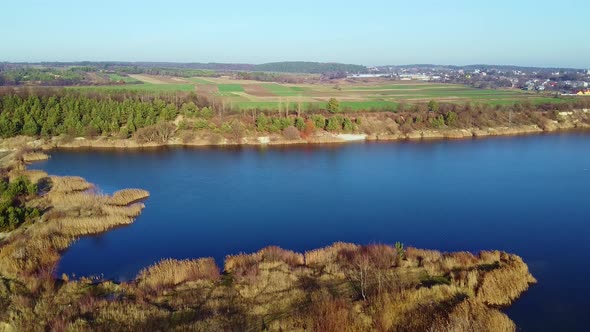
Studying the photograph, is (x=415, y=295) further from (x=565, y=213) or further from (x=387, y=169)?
(x=387, y=169)

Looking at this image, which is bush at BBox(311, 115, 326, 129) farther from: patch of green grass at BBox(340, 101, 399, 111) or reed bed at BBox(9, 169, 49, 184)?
reed bed at BBox(9, 169, 49, 184)

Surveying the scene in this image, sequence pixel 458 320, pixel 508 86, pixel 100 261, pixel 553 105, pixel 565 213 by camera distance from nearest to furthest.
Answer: pixel 458 320
pixel 100 261
pixel 565 213
pixel 553 105
pixel 508 86

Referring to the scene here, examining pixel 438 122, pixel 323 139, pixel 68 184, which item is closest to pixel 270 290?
pixel 68 184

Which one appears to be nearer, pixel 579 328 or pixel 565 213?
pixel 579 328

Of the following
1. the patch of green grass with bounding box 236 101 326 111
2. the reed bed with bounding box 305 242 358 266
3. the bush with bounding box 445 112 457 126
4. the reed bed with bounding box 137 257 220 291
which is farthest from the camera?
the patch of green grass with bounding box 236 101 326 111

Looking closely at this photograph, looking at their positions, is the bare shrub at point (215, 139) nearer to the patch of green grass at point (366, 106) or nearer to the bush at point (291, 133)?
the bush at point (291, 133)

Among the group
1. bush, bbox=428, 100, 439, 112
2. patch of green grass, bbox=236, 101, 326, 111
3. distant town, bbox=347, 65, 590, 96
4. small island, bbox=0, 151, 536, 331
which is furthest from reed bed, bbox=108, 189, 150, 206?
distant town, bbox=347, 65, 590, 96

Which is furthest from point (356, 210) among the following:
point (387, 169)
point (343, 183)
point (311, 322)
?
point (311, 322)
